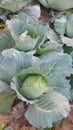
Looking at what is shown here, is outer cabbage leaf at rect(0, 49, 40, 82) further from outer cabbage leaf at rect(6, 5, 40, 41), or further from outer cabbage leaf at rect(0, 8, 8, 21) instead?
outer cabbage leaf at rect(0, 8, 8, 21)

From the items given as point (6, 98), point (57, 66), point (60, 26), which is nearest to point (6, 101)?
point (6, 98)

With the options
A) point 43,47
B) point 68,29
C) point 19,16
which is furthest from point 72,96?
point 19,16

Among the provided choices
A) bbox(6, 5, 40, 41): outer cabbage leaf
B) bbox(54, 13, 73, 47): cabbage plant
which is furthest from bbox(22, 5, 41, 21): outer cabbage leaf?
bbox(54, 13, 73, 47): cabbage plant

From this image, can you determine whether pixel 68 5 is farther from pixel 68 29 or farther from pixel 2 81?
pixel 2 81

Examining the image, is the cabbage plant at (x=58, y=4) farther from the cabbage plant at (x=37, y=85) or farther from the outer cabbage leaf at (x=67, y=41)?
the cabbage plant at (x=37, y=85)

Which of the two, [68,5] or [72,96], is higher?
[68,5]

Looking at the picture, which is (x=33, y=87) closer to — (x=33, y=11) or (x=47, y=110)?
(x=47, y=110)

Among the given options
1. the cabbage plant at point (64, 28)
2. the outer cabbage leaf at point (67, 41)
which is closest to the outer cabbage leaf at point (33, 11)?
the cabbage plant at point (64, 28)

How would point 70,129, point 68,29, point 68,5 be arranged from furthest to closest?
point 68,5 → point 68,29 → point 70,129
